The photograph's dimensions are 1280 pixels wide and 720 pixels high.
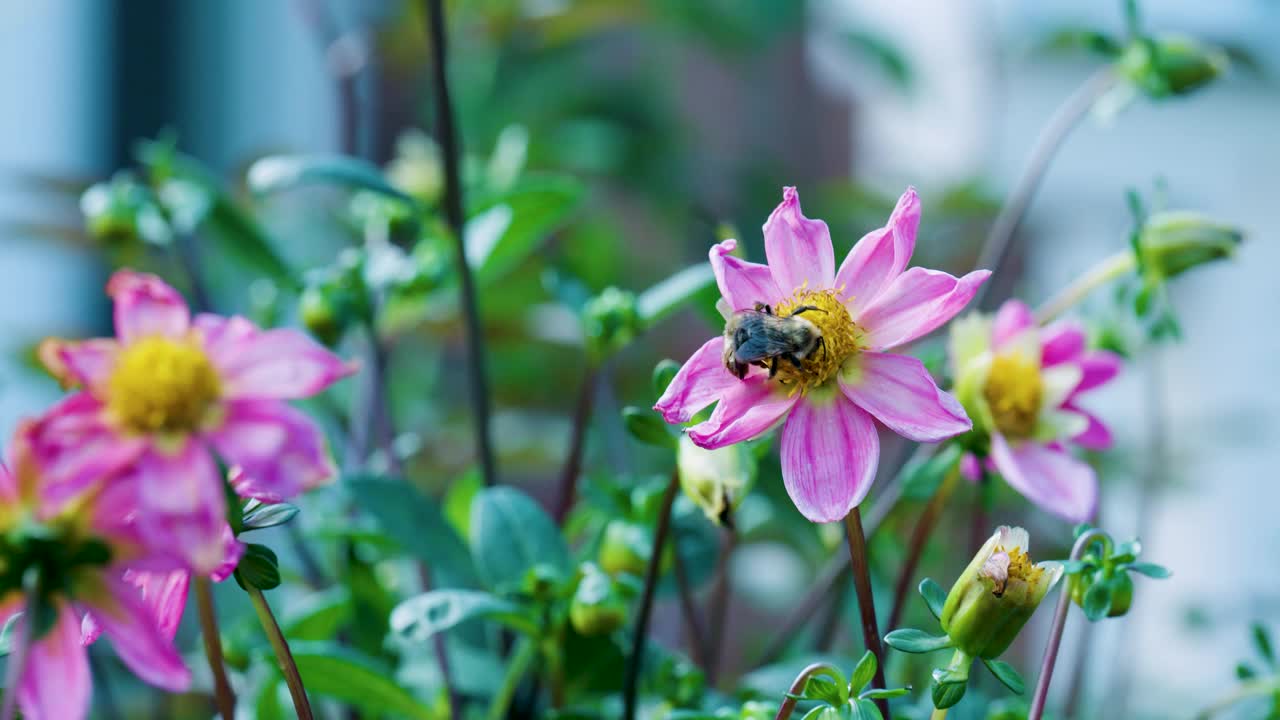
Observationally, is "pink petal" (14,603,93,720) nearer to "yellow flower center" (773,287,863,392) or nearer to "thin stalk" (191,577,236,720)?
"thin stalk" (191,577,236,720)

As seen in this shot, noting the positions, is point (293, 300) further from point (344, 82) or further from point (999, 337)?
point (999, 337)

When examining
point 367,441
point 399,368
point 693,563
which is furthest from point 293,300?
point 399,368

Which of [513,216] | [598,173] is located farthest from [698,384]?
[598,173]

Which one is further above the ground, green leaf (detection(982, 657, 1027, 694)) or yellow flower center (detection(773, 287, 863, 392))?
yellow flower center (detection(773, 287, 863, 392))

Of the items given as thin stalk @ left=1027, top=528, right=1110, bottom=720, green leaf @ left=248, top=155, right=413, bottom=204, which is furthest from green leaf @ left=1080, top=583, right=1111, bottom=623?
green leaf @ left=248, top=155, right=413, bottom=204

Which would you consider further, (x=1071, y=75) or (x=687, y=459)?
(x=1071, y=75)

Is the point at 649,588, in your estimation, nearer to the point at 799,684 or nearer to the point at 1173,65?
the point at 799,684
